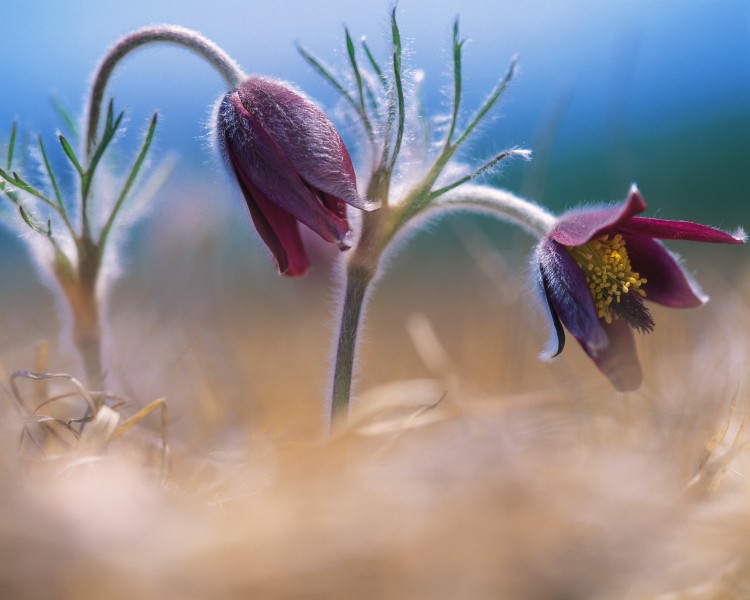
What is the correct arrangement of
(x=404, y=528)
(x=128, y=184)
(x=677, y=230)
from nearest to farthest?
(x=404, y=528), (x=677, y=230), (x=128, y=184)

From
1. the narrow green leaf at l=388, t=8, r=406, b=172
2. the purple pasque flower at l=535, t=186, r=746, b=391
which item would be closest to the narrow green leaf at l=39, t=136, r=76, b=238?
the narrow green leaf at l=388, t=8, r=406, b=172

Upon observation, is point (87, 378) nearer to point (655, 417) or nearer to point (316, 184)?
point (316, 184)

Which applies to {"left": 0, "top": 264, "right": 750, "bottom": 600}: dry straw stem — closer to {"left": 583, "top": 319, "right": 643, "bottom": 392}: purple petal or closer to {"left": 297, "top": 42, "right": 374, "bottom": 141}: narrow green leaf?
{"left": 583, "top": 319, "right": 643, "bottom": 392}: purple petal

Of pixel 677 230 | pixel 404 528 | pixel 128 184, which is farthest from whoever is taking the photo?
pixel 128 184

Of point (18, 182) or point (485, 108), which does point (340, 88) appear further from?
point (18, 182)

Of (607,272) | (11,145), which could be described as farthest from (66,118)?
(607,272)

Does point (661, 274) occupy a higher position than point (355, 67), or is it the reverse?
point (355, 67)

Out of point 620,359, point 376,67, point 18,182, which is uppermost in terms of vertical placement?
point 376,67

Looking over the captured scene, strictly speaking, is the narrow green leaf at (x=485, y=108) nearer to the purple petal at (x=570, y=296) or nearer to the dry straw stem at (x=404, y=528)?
the purple petal at (x=570, y=296)

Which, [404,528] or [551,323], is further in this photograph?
[551,323]
